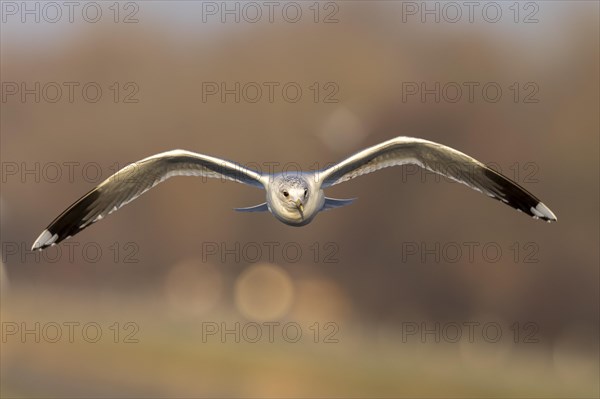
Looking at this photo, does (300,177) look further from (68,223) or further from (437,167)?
(68,223)

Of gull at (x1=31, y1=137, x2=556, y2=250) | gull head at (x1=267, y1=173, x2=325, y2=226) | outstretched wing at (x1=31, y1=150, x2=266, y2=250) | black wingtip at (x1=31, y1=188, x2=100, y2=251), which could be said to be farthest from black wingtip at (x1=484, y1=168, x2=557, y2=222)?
black wingtip at (x1=31, y1=188, x2=100, y2=251)

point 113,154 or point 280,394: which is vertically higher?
point 113,154

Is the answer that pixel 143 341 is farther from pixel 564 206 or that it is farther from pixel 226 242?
pixel 564 206

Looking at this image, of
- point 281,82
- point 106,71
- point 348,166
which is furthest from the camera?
point 106,71

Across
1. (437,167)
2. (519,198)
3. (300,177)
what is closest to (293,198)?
(300,177)

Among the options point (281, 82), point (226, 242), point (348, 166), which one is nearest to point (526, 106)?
point (281, 82)

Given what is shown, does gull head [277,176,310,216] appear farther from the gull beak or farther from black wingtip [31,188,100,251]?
black wingtip [31,188,100,251]

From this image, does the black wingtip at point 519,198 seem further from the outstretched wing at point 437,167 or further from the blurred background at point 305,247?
the blurred background at point 305,247
